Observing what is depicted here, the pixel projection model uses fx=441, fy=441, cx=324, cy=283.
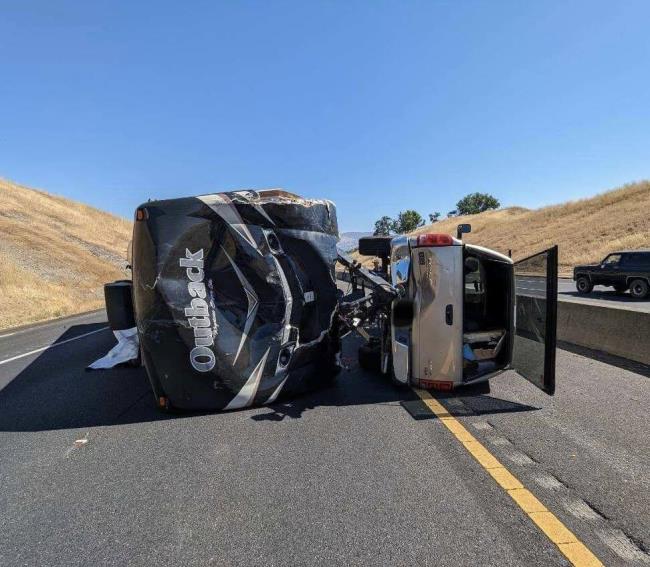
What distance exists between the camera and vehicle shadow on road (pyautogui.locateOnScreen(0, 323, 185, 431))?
4770 millimetres

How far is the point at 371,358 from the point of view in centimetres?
634

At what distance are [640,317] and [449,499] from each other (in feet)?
16.3

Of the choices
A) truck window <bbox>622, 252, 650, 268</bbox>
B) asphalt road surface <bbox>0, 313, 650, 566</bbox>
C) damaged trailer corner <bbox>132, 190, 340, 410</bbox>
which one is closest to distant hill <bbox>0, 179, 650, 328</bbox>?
damaged trailer corner <bbox>132, 190, 340, 410</bbox>

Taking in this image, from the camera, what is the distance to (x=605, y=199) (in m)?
56.8

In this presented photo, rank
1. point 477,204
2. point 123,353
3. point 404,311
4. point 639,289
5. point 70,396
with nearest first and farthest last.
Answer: point 404,311, point 70,396, point 123,353, point 639,289, point 477,204

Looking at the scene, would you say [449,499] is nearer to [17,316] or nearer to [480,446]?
[480,446]

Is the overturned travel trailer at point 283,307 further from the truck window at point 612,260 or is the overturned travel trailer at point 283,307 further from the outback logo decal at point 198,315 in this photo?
the truck window at point 612,260

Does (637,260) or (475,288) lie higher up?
(475,288)

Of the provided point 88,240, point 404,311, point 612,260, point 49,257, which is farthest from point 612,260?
point 88,240

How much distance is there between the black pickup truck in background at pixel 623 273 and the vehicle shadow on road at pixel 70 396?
17934mm

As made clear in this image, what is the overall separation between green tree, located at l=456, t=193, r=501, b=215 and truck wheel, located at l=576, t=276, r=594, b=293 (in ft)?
375

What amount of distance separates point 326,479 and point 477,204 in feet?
444

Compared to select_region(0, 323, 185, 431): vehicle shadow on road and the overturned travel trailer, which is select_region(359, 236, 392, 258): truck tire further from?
select_region(0, 323, 185, 431): vehicle shadow on road

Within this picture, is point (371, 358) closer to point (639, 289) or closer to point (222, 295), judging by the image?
point (222, 295)
